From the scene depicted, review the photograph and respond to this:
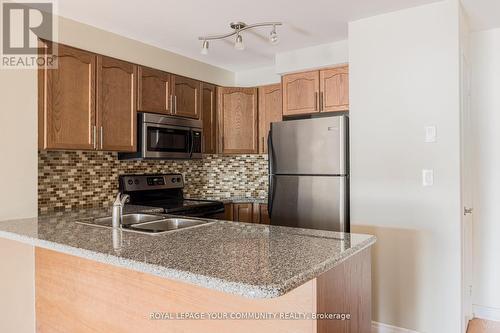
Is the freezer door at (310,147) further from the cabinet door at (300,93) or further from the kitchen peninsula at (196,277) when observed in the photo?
the kitchen peninsula at (196,277)

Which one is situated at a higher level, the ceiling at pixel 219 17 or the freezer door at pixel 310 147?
the ceiling at pixel 219 17

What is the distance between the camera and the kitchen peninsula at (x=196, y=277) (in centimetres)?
118

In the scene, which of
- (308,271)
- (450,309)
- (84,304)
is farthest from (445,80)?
(84,304)

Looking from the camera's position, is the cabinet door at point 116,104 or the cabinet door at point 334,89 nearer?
the cabinet door at point 116,104

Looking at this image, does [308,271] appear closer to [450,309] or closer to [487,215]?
[450,309]

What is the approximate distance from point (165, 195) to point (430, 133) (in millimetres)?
2468

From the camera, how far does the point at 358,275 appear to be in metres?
1.55

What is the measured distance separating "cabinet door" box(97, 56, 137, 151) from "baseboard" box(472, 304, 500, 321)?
3.18 meters

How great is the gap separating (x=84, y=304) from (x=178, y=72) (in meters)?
2.38

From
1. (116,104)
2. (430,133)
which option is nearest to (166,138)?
(116,104)

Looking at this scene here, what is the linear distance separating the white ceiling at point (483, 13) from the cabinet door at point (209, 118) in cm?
236

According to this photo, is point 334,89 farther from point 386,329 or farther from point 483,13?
point 386,329

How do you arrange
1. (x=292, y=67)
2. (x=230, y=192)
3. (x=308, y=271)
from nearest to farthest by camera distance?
1. (x=308, y=271)
2. (x=292, y=67)
3. (x=230, y=192)

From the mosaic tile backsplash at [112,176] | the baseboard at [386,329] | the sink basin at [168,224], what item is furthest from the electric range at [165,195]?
the baseboard at [386,329]
